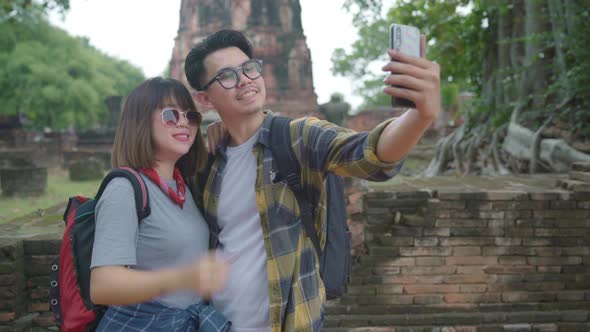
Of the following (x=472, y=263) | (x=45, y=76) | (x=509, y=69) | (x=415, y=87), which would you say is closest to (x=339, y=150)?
(x=415, y=87)

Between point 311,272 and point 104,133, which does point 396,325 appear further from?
point 104,133

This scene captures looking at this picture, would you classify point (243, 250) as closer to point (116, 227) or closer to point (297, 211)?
point (297, 211)

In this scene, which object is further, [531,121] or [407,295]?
[531,121]

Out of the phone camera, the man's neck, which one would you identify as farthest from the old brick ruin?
the phone camera

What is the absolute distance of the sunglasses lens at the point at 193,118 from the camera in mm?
1618

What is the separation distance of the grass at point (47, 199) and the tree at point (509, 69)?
619cm

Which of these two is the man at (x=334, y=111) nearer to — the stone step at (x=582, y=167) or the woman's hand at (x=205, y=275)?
the stone step at (x=582, y=167)

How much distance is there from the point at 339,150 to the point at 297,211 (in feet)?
0.86

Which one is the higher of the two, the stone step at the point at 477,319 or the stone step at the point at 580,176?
the stone step at the point at 580,176

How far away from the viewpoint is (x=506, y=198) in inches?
141

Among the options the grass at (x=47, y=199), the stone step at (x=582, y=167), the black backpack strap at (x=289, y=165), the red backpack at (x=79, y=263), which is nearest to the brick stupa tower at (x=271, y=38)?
the grass at (x=47, y=199)

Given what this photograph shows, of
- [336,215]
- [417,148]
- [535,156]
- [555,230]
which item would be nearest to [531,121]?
[535,156]

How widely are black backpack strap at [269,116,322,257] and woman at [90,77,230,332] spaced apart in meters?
0.29

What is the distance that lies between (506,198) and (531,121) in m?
3.87
